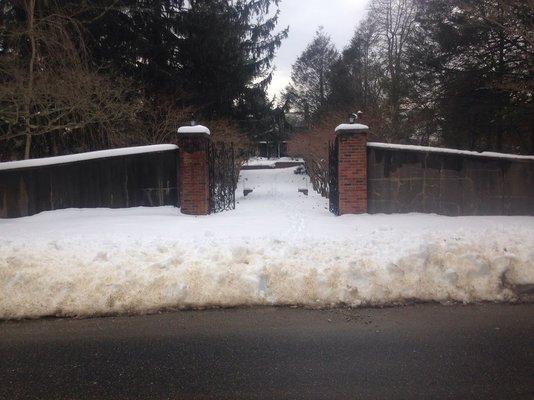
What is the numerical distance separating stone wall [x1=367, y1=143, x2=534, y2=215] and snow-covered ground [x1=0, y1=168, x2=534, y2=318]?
2.00 m

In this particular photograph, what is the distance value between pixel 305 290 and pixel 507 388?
7.45 ft

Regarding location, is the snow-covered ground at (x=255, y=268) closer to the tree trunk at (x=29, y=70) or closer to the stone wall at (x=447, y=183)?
the stone wall at (x=447, y=183)

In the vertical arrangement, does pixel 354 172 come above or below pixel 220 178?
above

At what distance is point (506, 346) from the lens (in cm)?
348

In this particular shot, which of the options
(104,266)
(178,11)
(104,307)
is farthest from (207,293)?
(178,11)

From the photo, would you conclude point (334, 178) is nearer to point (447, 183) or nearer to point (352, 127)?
point (352, 127)

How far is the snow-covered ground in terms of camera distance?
4.57m

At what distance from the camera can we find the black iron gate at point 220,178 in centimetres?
1005

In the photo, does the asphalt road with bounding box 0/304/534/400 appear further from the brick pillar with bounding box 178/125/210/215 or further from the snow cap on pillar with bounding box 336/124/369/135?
the snow cap on pillar with bounding box 336/124/369/135

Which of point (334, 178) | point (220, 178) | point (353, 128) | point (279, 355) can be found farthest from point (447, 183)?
point (279, 355)

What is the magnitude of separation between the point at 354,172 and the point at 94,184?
6.07 m

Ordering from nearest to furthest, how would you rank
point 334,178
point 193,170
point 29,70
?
1. point 193,170
2. point 334,178
3. point 29,70

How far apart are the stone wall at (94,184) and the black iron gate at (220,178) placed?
97 centimetres

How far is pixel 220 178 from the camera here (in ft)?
36.4
